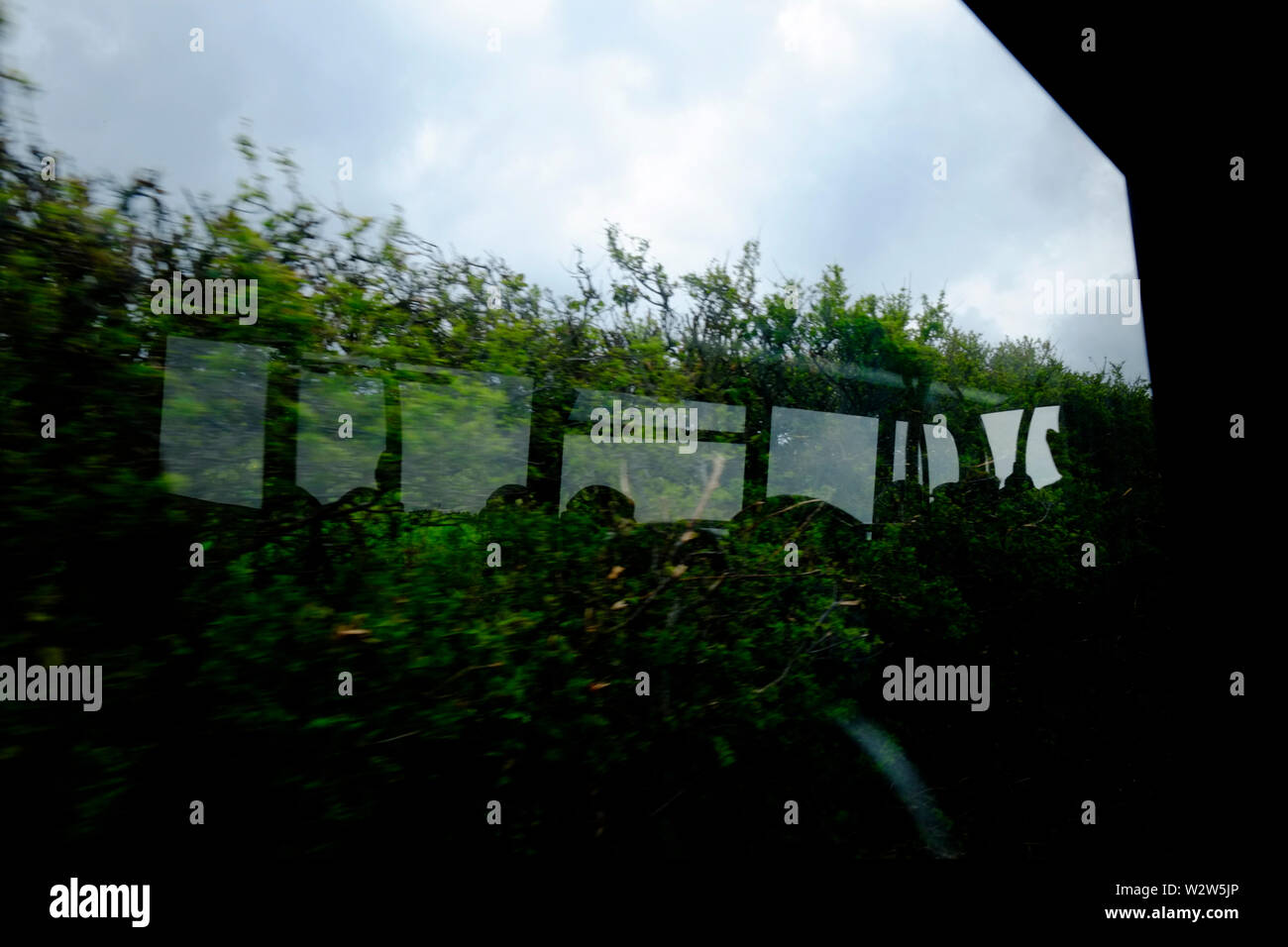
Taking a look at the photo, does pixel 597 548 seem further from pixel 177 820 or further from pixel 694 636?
pixel 177 820

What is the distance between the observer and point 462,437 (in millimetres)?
2691

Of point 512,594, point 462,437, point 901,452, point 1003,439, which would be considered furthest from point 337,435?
point 1003,439

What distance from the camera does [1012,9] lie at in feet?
9.11

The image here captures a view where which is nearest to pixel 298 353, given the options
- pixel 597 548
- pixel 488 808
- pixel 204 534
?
pixel 204 534

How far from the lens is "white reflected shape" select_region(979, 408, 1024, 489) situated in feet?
16.1

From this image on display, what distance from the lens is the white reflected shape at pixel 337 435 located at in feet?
7.64

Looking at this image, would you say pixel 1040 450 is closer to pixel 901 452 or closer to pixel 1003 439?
pixel 1003 439

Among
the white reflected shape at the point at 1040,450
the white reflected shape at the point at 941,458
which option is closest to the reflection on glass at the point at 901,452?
the white reflected shape at the point at 941,458

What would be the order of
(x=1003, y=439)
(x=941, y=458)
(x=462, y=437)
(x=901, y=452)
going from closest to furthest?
(x=462, y=437) → (x=901, y=452) → (x=941, y=458) → (x=1003, y=439)

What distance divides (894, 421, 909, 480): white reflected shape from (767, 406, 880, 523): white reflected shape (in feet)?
0.59

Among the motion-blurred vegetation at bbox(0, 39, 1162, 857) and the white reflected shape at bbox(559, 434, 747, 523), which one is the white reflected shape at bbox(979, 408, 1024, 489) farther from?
the white reflected shape at bbox(559, 434, 747, 523)

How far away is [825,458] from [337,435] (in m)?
2.80

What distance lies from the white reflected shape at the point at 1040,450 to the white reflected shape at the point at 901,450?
1.09 meters

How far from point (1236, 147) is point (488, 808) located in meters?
4.44
